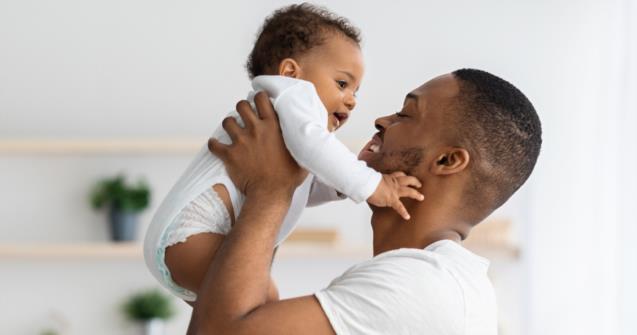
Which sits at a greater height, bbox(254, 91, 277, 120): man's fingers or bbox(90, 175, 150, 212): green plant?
bbox(254, 91, 277, 120): man's fingers

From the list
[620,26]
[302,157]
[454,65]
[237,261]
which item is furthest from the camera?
[454,65]

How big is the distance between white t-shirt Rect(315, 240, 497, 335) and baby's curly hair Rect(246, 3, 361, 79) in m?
0.50

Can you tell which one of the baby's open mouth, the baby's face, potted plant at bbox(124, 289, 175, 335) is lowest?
potted plant at bbox(124, 289, 175, 335)

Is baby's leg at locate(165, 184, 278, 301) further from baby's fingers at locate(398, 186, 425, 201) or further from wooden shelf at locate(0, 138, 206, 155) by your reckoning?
wooden shelf at locate(0, 138, 206, 155)

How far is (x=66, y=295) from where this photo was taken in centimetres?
484

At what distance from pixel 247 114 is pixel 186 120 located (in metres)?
3.20

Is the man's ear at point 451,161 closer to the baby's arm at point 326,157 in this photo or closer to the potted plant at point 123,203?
the baby's arm at point 326,157

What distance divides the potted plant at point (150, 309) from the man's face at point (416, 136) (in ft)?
10.3

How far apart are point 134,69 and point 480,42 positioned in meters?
1.58

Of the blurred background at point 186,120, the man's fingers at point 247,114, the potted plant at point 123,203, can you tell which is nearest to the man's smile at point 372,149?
the man's fingers at point 247,114

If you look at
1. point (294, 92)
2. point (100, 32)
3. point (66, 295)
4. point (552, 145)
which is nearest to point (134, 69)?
point (100, 32)

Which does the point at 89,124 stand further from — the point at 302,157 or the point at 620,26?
the point at 302,157

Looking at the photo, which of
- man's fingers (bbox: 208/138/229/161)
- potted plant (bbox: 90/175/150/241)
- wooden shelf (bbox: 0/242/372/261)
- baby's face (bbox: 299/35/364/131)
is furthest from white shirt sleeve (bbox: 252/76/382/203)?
potted plant (bbox: 90/175/150/241)

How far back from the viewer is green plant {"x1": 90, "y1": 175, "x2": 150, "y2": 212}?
183 inches
